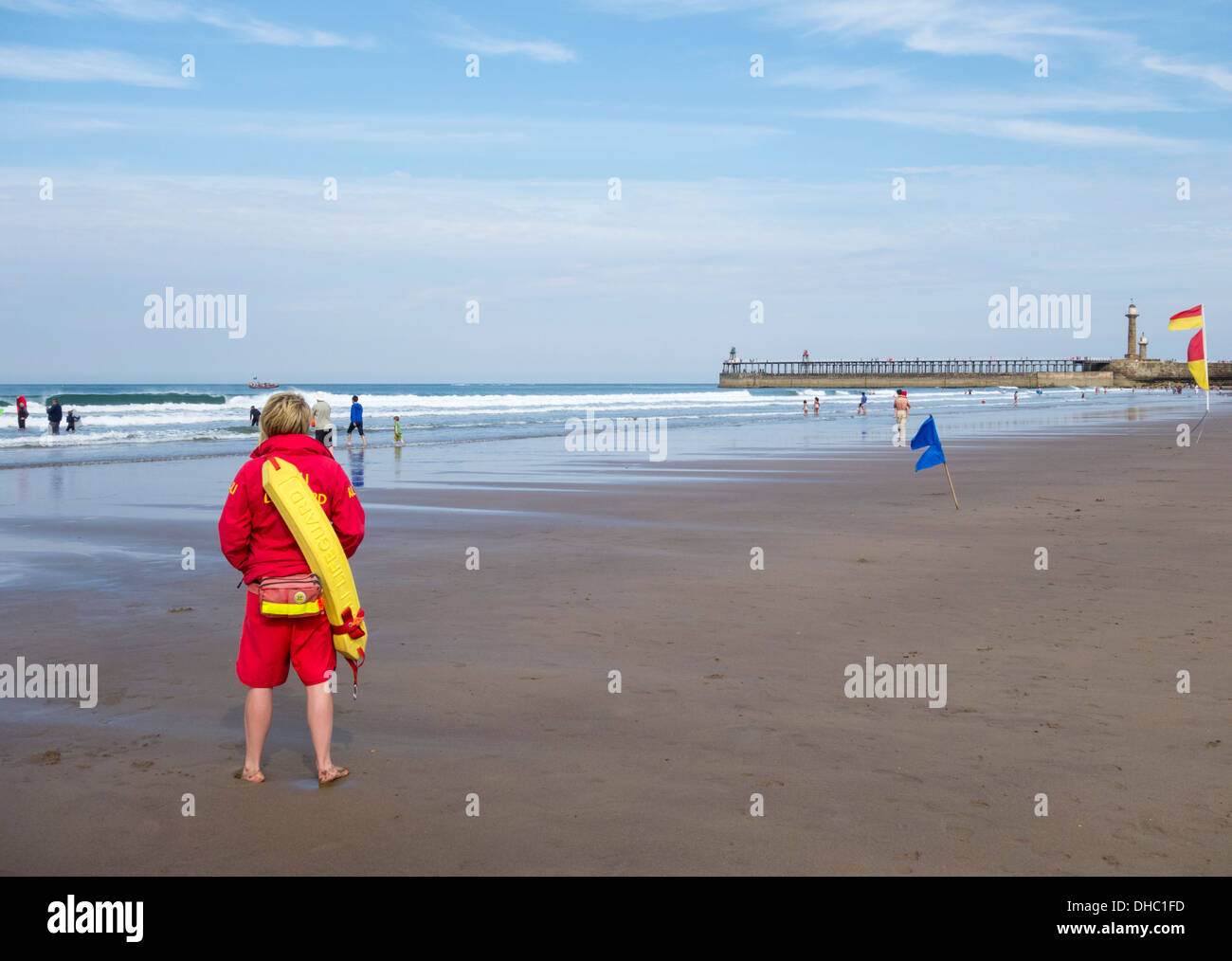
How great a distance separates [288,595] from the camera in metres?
4.67

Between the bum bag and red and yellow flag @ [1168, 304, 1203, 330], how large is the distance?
73.8 ft

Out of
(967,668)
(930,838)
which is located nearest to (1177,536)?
(967,668)

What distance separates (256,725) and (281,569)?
73 centimetres

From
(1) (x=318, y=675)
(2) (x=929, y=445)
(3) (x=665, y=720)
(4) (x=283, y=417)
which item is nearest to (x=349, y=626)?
(1) (x=318, y=675)

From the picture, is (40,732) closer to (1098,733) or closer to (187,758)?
(187,758)

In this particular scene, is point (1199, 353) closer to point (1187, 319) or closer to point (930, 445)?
point (1187, 319)

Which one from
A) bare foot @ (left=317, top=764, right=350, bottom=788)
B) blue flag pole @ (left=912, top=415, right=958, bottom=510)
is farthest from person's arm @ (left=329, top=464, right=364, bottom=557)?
blue flag pole @ (left=912, top=415, right=958, bottom=510)

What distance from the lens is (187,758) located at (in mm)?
5109

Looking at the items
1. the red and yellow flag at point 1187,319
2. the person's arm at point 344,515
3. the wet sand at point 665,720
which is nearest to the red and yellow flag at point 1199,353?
the red and yellow flag at point 1187,319

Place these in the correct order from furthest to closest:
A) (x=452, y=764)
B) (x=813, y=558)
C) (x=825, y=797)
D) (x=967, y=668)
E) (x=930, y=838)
Result: (x=813, y=558) < (x=967, y=668) < (x=452, y=764) < (x=825, y=797) < (x=930, y=838)

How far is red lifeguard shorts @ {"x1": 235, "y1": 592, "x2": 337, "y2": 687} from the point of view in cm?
474

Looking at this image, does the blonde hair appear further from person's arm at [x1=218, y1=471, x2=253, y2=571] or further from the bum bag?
the bum bag

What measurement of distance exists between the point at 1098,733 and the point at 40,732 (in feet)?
17.4
